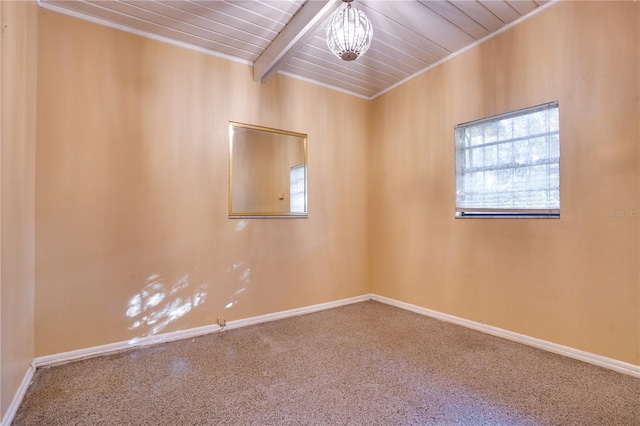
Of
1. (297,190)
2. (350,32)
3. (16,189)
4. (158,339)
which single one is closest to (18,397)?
(158,339)

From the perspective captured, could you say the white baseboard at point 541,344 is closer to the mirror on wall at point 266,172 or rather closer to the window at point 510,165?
the window at point 510,165

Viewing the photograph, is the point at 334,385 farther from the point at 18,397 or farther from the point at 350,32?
the point at 350,32

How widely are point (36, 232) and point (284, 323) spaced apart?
1996 mm

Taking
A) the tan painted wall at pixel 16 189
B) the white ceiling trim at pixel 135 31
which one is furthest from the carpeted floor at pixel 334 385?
the white ceiling trim at pixel 135 31

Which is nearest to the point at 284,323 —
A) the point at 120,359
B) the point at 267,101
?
the point at 120,359

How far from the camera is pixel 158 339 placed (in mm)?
2406

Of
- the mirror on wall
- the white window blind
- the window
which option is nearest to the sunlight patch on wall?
the mirror on wall

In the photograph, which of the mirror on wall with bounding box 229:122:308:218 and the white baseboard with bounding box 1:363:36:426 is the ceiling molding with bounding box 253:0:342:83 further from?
the white baseboard with bounding box 1:363:36:426

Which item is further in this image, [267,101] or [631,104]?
[267,101]

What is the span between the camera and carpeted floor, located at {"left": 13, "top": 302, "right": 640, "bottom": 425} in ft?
4.93

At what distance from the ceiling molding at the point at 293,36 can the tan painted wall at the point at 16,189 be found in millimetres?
1544

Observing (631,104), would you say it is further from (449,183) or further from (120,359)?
(120,359)

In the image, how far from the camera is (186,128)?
101 inches

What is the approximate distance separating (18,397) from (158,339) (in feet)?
2.81
